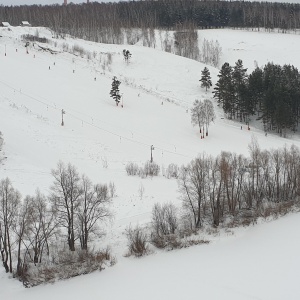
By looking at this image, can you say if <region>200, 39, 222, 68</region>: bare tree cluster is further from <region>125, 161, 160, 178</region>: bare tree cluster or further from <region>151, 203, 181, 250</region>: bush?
<region>151, 203, 181, 250</region>: bush

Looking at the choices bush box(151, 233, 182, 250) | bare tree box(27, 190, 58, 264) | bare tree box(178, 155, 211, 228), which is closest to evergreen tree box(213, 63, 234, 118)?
bare tree box(178, 155, 211, 228)

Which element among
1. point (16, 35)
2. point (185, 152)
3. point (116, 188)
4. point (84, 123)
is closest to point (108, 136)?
point (84, 123)

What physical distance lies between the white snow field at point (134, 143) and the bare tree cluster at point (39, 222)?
1.83m

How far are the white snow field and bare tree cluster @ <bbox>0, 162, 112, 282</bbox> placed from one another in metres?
1.83

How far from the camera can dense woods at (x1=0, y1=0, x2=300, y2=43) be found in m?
126

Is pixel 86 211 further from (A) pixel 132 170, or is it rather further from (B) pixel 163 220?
(A) pixel 132 170

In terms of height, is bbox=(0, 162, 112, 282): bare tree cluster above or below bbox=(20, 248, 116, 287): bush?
above

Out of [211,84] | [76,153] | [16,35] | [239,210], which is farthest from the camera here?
[16,35]

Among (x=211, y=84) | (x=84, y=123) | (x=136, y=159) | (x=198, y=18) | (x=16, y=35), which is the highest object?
(x=198, y=18)

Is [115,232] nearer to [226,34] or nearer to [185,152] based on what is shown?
[185,152]

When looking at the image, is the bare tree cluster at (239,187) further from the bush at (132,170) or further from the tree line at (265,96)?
the tree line at (265,96)

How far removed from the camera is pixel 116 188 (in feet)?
131

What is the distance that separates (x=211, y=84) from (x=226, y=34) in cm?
5015

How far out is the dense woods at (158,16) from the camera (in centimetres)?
12625
